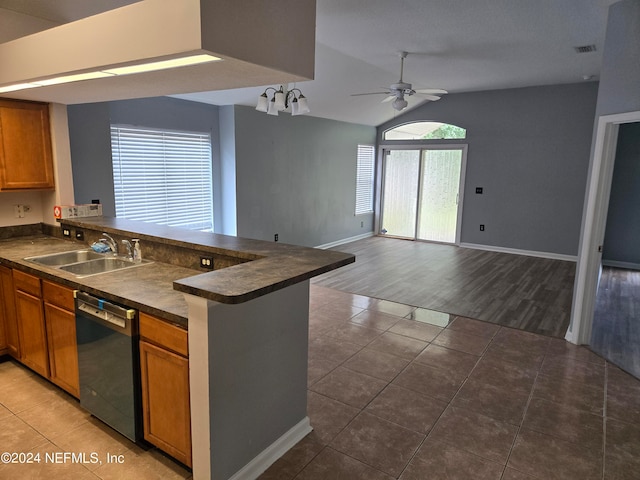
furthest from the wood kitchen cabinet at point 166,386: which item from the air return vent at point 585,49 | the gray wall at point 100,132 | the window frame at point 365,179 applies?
the window frame at point 365,179

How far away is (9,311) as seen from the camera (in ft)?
10.1

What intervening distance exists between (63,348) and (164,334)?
3.64 feet

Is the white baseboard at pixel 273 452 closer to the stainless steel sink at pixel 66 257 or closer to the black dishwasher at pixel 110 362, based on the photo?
the black dishwasher at pixel 110 362

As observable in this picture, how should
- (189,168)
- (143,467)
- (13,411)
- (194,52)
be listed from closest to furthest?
(194,52) → (143,467) → (13,411) → (189,168)

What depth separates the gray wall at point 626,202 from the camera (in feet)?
21.8

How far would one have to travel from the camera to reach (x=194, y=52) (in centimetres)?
167

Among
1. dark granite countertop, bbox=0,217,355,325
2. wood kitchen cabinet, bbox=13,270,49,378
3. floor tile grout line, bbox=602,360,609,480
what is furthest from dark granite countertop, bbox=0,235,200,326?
floor tile grout line, bbox=602,360,609,480

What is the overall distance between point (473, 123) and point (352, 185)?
8.59 ft

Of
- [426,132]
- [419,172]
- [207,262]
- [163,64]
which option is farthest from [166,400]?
[426,132]

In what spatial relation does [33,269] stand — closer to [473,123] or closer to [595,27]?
[595,27]

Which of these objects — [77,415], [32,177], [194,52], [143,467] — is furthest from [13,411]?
[194,52]

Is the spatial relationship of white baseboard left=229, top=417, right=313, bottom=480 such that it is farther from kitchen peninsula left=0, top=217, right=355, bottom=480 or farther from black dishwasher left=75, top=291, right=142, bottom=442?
black dishwasher left=75, top=291, right=142, bottom=442

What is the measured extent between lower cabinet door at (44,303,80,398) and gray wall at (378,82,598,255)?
7271 mm

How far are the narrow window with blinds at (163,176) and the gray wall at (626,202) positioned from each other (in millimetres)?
6560
